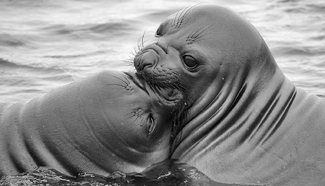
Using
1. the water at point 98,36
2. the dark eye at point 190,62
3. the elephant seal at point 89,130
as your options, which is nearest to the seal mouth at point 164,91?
the elephant seal at point 89,130

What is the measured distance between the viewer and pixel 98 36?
1451 cm

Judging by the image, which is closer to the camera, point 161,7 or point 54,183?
point 54,183

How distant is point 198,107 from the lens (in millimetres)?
7465

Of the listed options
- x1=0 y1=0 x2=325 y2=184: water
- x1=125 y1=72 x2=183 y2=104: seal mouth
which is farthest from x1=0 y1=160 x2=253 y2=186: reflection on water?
x1=0 y1=0 x2=325 y2=184: water

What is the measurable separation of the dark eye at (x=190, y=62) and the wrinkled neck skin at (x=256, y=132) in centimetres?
34

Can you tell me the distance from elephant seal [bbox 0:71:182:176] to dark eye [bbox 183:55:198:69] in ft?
1.13

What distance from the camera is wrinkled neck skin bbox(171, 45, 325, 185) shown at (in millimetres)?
7066

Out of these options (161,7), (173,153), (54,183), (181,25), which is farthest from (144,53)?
(161,7)

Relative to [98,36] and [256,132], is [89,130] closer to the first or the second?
[256,132]

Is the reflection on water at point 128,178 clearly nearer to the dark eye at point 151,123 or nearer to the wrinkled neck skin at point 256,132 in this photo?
the wrinkled neck skin at point 256,132

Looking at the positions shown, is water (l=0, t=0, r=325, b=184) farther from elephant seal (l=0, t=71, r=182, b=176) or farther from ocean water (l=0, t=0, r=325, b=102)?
elephant seal (l=0, t=71, r=182, b=176)

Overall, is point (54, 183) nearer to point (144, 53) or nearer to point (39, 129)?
point (39, 129)

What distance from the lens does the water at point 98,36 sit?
38.4ft

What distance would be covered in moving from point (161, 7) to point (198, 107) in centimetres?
954
